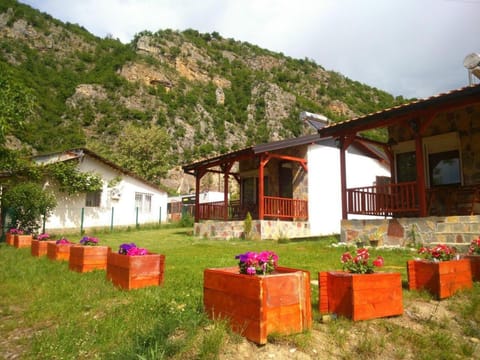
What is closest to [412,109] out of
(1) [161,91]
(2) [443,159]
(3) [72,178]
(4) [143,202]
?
(2) [443,159]

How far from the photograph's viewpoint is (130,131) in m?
39.8

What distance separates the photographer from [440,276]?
421cm

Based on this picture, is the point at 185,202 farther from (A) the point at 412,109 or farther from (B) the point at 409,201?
(A) the point at 412,109

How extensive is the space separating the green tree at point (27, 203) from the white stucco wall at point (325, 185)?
11184 millimetres

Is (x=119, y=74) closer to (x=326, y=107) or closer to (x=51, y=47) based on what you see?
(x=51, y=47)

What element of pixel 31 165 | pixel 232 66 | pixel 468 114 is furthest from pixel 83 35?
pixel 468 114

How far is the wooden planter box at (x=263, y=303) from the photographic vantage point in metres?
2.81

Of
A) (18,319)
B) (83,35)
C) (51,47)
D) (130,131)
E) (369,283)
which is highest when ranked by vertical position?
(83,35)

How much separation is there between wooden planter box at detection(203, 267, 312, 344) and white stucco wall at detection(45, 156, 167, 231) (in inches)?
691

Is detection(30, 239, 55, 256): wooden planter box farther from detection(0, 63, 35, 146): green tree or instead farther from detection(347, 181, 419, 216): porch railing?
detection(347, 181, 419, 216): porch railing

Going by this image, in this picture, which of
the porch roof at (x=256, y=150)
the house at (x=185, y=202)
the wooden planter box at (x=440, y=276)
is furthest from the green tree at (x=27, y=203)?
the wooden planter box at (x=440, y=276)

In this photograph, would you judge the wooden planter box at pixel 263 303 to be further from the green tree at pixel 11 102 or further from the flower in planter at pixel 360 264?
the green tree at pixel 11 102

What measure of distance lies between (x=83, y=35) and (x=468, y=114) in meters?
72.5

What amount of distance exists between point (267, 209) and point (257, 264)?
37.0ft
